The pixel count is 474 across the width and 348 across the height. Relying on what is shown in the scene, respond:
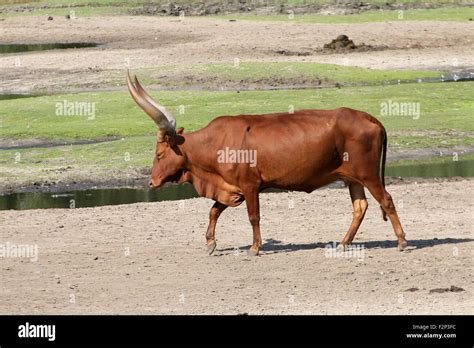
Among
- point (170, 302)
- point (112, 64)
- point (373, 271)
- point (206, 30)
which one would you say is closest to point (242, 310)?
point (170, 302)

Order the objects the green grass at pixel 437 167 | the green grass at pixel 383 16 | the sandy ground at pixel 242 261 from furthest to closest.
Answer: the green grass at pixel 383 16, the green grass at pixel 437 167, the sandy ground at pixel 242 261

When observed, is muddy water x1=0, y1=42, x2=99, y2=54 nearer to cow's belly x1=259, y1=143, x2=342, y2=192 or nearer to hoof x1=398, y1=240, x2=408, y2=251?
cow's belly x1=259, y1=143, x2=342, y2=192

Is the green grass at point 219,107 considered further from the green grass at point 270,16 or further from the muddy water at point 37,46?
the green grass at point 270,16

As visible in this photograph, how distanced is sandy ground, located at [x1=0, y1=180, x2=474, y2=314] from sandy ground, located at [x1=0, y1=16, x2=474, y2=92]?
1863 centimetres

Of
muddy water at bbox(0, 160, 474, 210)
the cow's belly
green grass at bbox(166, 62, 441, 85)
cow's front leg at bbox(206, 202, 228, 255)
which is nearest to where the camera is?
the cow's belly

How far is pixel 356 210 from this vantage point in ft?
Result: 53.5

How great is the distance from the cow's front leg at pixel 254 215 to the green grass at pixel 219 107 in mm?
10006

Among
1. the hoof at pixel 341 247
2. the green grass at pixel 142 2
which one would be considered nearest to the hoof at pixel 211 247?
the hoof at pixel 341 247

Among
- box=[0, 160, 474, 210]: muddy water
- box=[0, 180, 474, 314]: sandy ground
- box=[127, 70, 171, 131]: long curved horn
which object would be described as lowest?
box=[0, 160, 474, 210]: muddy water

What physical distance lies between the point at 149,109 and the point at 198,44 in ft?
99.7

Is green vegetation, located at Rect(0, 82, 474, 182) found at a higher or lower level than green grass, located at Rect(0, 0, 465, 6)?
higher

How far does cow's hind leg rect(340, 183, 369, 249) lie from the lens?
1627cm

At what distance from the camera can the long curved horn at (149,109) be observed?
15.7m

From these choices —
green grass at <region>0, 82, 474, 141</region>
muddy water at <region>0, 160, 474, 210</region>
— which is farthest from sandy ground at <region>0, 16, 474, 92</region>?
muddy water at <region>0, 160, 474, 210</region>
